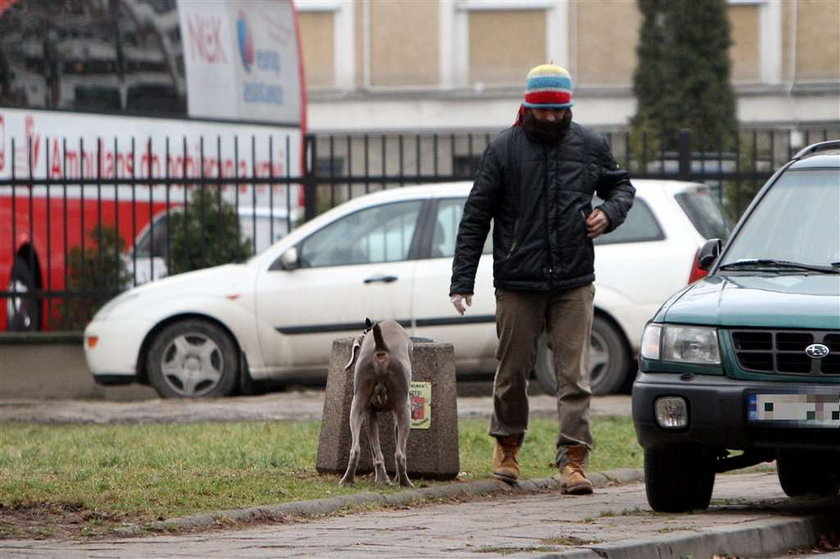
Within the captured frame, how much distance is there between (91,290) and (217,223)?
121 cm

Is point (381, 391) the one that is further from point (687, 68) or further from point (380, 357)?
point (687, 68)

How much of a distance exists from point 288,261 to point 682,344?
6.57 meters

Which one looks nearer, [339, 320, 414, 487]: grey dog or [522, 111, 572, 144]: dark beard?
[339, 320, 414, 487]: grey dog

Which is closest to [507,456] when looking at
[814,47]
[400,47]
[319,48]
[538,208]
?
[538,208]

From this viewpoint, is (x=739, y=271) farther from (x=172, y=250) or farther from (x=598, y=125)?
(x=598, y=125)

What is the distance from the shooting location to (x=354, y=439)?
8578 millimetres

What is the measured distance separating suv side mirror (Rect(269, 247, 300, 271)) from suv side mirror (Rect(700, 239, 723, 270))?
5625mm

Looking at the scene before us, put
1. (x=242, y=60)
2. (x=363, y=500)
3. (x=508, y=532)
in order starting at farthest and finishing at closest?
(x=242, y=60) < (x=363, y=500) < (x=508, y=532)

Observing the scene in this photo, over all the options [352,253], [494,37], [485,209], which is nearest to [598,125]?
[494,37]

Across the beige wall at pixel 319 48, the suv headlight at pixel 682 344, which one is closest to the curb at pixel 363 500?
the suv headlight at pixel 682 344

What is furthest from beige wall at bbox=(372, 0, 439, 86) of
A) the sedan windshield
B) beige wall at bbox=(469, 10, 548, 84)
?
the sedan windshield

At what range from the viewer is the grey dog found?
8477mm

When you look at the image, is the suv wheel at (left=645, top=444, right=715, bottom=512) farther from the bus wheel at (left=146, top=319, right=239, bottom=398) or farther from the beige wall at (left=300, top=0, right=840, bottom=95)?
the beige wall at (left=300, top=0, right=840, bottom=95)

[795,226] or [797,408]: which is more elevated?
[795,226]
